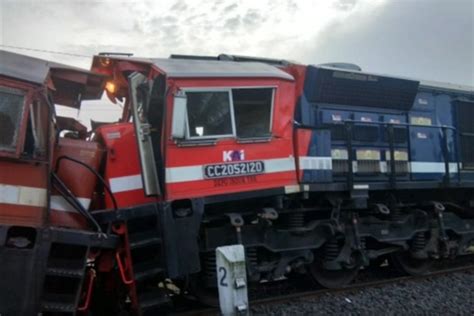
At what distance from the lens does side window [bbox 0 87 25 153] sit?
4.97 metres

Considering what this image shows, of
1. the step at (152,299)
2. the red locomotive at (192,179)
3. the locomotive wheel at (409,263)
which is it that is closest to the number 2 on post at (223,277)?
the red locomotive at (192,179)

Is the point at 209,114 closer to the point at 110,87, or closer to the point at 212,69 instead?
the point at 212,69

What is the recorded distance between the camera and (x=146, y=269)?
5.68 meters

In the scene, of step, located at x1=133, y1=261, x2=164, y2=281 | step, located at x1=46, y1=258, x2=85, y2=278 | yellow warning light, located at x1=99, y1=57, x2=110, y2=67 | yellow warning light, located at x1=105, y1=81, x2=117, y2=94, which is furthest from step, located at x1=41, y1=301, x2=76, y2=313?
yellow warning light, located at x1=99, y1=57, x2=110, y2=67

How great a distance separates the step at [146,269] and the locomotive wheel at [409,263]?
4.88m

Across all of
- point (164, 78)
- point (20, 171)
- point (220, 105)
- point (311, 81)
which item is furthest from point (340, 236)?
point (20, 171)

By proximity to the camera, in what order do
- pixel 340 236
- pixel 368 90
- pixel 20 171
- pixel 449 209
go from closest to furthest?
pixel 20 171, pixel 340 236, pixel 368 90, pixel 449 209

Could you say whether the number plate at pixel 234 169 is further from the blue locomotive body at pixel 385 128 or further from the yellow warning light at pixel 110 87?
the yellow warning light at pixel 110 87

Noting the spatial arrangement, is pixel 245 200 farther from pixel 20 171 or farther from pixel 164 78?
pixel 20 171

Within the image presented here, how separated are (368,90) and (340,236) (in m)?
2.55

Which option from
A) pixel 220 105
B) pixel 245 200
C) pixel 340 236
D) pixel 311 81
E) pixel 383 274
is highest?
pixel 311 81

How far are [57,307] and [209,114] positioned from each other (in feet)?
9.25

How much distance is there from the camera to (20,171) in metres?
5.07

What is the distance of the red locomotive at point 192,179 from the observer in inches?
201
